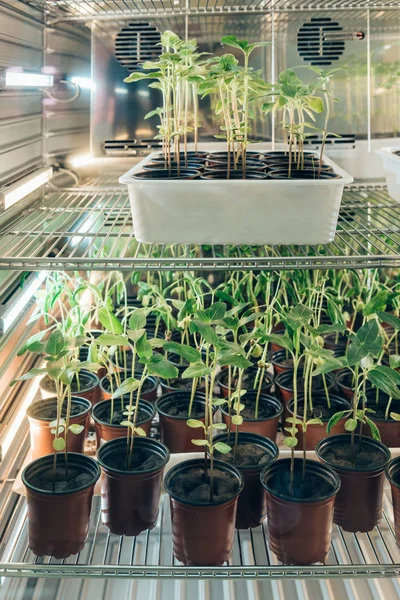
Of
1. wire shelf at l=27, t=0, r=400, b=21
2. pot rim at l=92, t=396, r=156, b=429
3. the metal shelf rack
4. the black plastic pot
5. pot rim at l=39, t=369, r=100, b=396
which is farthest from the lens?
wire shelf at l=27, t=0, r=400, b=21

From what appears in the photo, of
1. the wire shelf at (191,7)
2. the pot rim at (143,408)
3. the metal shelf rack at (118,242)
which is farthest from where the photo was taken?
the wire shelf at (191,7)

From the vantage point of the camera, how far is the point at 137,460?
1312 millimetres

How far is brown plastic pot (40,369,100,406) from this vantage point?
158cm

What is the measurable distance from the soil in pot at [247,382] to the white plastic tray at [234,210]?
511mm

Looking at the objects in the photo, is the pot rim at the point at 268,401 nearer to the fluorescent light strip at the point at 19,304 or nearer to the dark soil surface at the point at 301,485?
the dark soil surface at the point at 301,485

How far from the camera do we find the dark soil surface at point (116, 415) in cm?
145

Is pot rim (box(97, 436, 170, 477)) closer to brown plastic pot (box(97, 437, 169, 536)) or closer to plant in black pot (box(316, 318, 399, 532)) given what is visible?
brown plastic pot (box(97, 437, 169, 536))

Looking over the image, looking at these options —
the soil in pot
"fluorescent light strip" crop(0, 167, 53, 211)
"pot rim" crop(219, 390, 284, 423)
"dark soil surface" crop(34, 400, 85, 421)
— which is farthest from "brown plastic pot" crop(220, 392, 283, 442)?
"fluorescent light strip" crop(0, 167, 53, 211)

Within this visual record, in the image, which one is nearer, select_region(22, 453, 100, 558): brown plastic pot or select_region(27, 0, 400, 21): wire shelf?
select_region(22, 453, 100, 558): brown plastic pot

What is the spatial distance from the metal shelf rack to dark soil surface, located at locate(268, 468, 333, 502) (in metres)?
0.40

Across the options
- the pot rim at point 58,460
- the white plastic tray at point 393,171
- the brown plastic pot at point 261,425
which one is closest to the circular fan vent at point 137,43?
the white plastic tray at point 393,171

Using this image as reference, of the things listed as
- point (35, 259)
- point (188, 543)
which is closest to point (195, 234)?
point (35, 259)

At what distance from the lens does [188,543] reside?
3.87 ft

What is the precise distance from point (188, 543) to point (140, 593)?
169 millimetres
